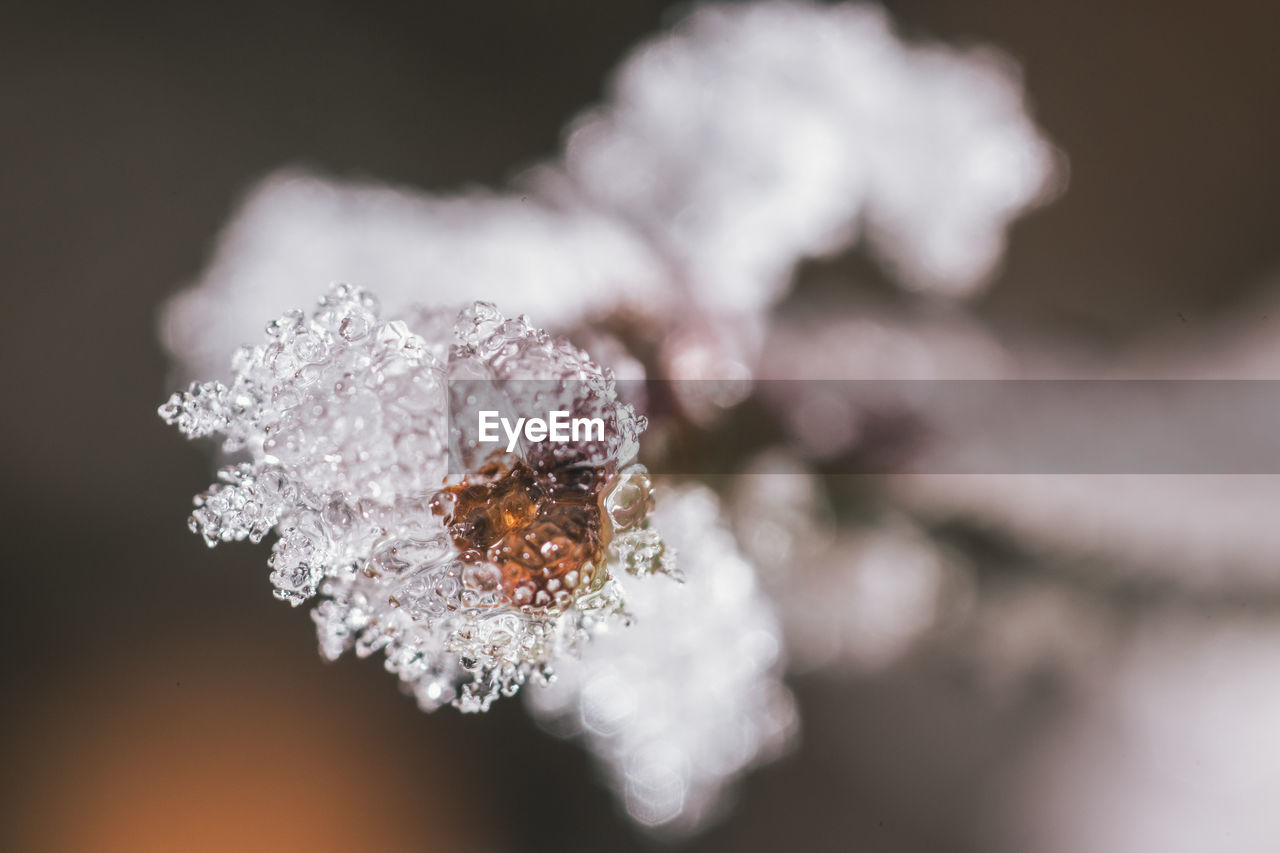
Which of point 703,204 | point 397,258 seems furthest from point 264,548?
point 703,204

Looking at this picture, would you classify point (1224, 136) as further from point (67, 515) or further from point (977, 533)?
point (67, 515)

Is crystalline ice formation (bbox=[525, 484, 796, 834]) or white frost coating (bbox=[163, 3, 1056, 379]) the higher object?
white frost coating (bbox=[163, 3, 1056, 379])

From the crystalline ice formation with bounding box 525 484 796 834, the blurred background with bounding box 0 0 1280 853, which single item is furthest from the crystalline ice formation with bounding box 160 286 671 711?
the blurred background with bounding box 0 0 1280 853

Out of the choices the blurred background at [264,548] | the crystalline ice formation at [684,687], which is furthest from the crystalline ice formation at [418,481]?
the blurred background at [264,548]

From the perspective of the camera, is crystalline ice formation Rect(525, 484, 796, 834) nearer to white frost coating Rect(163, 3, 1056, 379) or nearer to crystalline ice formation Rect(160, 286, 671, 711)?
white frost coating Rect(163, 3, 1056, 379)

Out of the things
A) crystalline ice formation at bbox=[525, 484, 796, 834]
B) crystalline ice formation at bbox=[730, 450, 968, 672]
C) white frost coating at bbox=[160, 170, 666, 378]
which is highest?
white frost coating at bbox=[160, 170, 666, 378]

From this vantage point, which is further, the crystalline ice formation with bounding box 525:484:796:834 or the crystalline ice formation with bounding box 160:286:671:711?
the crystalline ice formation with bounding box 525:484:796:834
